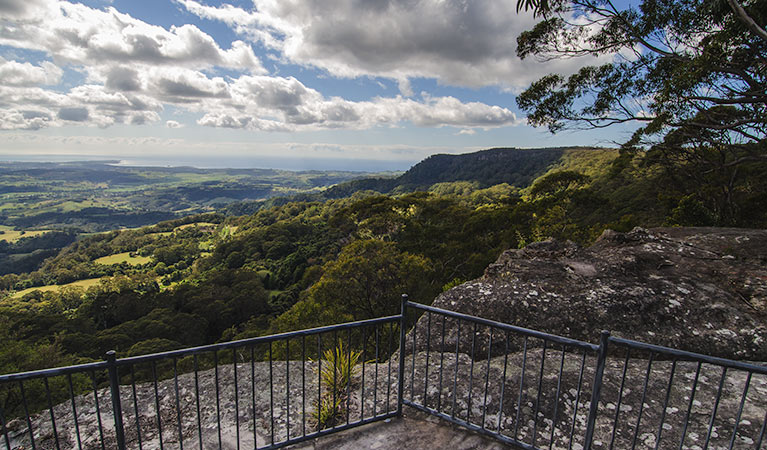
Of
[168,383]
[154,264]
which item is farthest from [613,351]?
[154,264]

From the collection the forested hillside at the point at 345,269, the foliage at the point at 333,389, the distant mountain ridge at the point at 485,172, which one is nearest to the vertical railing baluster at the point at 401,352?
the foliage at the point at 333,389

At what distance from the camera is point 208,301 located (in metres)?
39.3

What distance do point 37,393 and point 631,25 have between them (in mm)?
29169

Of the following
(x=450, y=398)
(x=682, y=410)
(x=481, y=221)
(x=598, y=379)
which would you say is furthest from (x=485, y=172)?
(x=598, y=379)

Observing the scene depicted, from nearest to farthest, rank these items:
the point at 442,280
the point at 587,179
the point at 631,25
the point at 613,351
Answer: the point at 613,351 → the point at 631,25 → the point at 442,280 → the point at 587,179

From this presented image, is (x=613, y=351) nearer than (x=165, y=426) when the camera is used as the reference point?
No

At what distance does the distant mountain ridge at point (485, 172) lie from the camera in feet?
492

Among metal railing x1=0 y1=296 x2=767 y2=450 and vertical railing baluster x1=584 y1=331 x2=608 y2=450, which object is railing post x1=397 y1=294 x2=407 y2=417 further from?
vertical railing baluster x1=584 y1=331 x2=608 y2=450

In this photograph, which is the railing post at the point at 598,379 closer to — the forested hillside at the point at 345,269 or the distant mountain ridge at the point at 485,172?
the forested hillside at the point at 345,269

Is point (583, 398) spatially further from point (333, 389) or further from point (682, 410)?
point (333, 389)

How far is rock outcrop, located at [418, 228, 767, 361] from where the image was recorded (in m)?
5.48

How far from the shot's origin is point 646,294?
6.12 meters

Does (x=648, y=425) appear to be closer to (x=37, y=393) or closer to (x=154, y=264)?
(x=37, y=393)

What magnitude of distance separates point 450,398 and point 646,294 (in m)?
4.38
